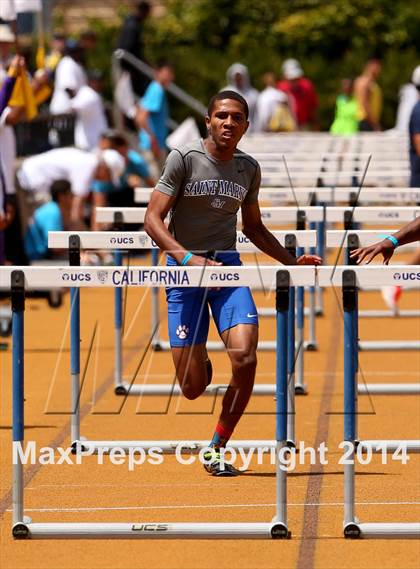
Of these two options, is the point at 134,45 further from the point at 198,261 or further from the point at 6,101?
the point at 198,261

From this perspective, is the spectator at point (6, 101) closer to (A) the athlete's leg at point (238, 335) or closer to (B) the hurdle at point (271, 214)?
(B) the hurdle at point (271, 214)

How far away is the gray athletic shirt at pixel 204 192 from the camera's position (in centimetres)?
848

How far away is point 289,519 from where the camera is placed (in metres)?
7.85

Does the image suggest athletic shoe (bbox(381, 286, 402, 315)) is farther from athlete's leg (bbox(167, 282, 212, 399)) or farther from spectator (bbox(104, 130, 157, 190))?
athlete's leg (bbox(167, 282, 212, 399))

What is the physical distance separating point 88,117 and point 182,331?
12.8 meters

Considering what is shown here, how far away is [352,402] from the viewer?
7262 mm

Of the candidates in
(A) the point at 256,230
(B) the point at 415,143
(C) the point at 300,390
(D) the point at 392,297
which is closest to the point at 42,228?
(D) the point at 392,297

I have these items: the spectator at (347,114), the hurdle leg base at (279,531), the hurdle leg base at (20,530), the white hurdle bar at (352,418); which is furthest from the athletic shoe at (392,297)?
the spectator at (347,114)

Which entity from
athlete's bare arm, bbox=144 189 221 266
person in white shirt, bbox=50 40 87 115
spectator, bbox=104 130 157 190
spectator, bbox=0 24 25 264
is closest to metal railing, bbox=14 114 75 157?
person in white shirt, bbox=50 40 87 115

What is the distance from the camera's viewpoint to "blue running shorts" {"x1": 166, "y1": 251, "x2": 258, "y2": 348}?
8453 mm

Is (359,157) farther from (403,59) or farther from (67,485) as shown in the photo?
(403,59)

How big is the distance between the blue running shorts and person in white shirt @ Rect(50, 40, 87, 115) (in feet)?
41.2

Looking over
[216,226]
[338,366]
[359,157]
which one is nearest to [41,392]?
[338,366]

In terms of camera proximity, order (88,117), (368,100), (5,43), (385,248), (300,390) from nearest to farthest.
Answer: (385,248), (300,390), (5,43), (88,117), (368,100)
